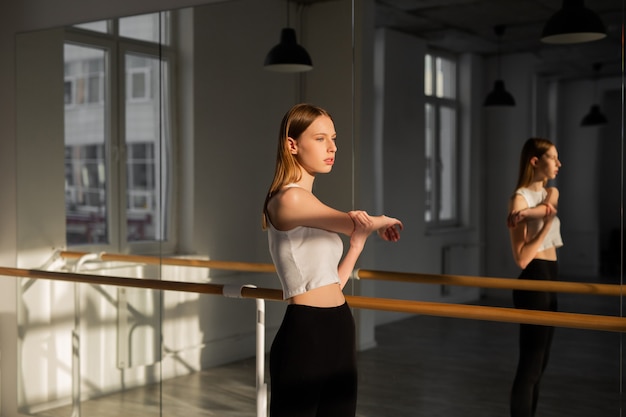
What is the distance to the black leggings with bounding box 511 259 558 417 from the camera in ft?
9.04

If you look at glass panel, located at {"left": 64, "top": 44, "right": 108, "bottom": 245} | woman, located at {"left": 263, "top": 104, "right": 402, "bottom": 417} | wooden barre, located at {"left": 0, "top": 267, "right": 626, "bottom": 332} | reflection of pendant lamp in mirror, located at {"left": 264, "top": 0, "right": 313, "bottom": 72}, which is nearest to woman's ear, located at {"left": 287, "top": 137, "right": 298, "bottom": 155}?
woman, located at {"left": 263, "top": 104, "right": 402, "bottom": 417}

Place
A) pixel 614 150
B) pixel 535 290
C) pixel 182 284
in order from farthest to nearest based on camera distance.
→ 1. pixel 182 284
2. pixel 535 290
3. pixel 614 150

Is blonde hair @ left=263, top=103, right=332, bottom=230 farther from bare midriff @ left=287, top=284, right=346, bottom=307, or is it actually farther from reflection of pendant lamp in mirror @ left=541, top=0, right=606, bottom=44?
reflection of pendant lamp in mirror @ left=541, top=0, right=606, bottom=44

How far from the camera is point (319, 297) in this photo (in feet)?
7.47

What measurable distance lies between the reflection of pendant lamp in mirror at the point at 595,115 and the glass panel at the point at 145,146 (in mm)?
1705

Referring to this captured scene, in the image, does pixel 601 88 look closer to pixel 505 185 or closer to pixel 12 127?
pixel 505 185

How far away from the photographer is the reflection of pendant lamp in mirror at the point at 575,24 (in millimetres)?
2615

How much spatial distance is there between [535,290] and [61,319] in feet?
7.76

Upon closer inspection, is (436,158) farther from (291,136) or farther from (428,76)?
(291,136)

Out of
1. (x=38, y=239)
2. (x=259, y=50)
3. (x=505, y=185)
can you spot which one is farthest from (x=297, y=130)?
(x=38, y=239)

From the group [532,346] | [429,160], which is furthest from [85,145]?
[532,346]

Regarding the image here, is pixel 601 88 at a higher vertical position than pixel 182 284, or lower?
higher

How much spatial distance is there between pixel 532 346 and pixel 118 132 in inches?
77.6

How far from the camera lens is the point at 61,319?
4.13 meters
